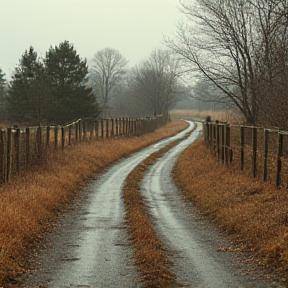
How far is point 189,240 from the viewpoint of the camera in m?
9.91

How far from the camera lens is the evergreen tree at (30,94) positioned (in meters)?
49.4

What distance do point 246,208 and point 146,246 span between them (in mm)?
3552

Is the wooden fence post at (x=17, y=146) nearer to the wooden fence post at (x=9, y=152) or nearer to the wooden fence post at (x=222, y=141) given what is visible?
the wooden fence post at (x=9, y=152)

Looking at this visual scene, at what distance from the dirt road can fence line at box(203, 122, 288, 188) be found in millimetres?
2525

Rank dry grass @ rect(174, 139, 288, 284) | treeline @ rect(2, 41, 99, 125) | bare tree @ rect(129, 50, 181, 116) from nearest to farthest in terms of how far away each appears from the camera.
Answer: dry grass @ rect(174, 139, 288, 284) → treeline @ rect(2, 41, 99, 125) → bare tree @ rect(129, 50, 181, 116)

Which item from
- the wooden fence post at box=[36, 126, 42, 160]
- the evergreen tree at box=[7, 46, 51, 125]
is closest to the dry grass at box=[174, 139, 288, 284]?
the wooden fence post at box=[36, 126, 42, 160]

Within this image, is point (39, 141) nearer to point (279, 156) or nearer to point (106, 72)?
point (279, 156)

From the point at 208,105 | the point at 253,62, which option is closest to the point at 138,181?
the point at 253,62

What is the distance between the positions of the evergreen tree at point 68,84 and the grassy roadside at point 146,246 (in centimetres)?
3818

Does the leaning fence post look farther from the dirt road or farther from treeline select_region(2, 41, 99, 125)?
treeline select_region(2, 41, 99, 125)

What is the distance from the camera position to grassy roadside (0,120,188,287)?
8.23 metres

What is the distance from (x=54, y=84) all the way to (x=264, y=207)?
4544 cm

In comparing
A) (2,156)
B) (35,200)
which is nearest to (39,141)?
(2,156)

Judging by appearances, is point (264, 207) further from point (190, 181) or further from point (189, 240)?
point (190, 181)
